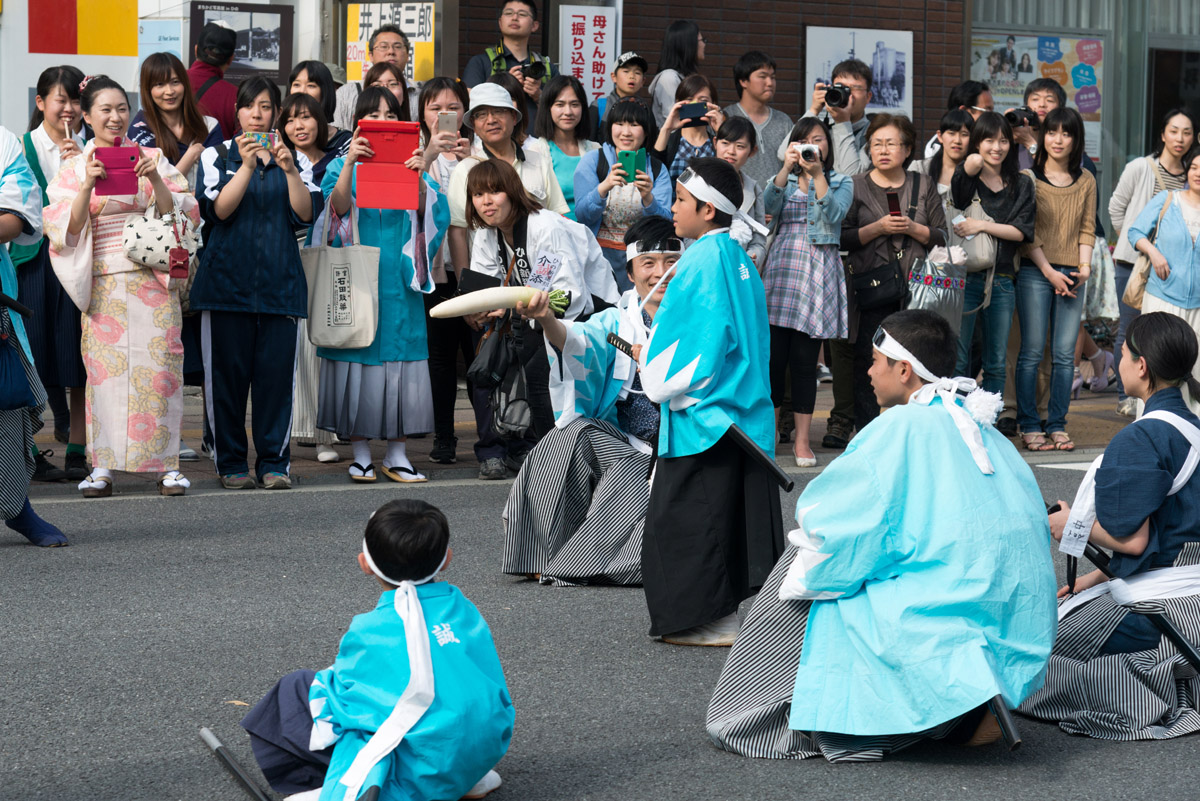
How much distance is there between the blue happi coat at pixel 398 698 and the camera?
10.8ft

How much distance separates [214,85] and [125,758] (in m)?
5.67

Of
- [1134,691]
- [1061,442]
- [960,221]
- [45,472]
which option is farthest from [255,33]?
[1134,691]

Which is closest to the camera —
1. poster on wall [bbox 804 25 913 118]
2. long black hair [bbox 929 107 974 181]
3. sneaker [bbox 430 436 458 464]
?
sneaker [bbox 430 436 458 464]

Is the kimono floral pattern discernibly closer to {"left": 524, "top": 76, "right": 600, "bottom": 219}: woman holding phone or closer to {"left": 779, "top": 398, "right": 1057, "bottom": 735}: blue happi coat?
{"left": 524, "top": 76, "right": 600, "bottom": 219}: woman holding phone

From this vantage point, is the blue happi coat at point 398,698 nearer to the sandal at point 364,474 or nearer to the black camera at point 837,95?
the sandal at point 364,474

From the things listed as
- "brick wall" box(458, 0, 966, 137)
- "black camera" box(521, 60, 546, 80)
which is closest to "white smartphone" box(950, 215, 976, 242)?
"black camera" box(521, 60, 546, 80)

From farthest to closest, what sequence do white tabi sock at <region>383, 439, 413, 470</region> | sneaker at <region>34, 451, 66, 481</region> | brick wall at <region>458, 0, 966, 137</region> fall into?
1. brick wall at <region>458, 0, 966, 137</region>
2. white tabi sock at <region>383, 439, 413, 470</region>
3. sneaker at <region>34, 451, 66, 481</region>

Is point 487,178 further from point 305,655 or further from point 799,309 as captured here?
point 305,655

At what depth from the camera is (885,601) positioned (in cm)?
380

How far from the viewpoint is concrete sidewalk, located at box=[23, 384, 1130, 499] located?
778cm

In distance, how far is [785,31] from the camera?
13.2 metres

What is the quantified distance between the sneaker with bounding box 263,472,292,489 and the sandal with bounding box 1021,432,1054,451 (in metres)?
4.69

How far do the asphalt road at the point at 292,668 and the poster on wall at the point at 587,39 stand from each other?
207 inches

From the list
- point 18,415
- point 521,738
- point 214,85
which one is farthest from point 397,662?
point 214,85
